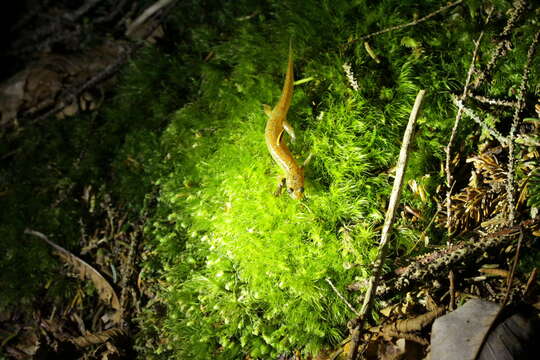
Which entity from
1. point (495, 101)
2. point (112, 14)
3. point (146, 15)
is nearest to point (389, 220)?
point (495, 101)

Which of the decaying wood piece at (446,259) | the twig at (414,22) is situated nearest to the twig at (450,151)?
the decaying wood piece at (446,259)

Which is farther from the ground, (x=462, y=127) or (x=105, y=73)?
(x=105, y=73)

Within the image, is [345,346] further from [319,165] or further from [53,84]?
[53,84]

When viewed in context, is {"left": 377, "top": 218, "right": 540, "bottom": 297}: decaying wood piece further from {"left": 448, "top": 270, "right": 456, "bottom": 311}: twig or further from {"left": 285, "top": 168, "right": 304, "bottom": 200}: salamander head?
{"left": 285, "top": 168, "right": 304, "bottom": 200}: salamander head

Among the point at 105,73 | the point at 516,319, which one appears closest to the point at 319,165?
the point at 516,319

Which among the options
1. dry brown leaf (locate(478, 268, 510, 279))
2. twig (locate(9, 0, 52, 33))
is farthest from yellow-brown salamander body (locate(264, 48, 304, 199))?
twig (locate(9, 0, 52, 33))
